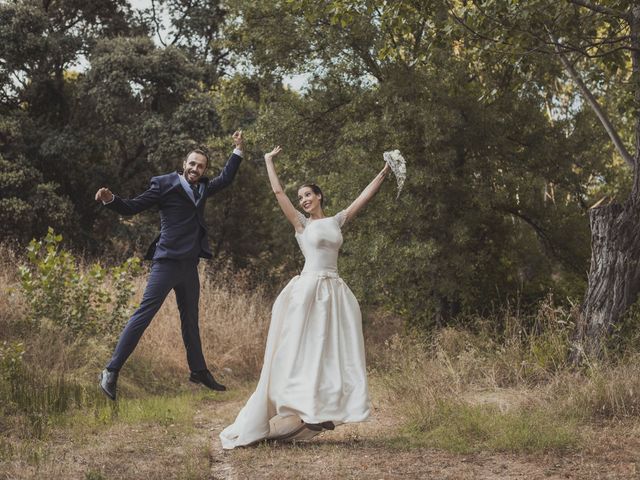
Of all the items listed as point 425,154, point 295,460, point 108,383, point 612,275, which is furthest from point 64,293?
point 612,275

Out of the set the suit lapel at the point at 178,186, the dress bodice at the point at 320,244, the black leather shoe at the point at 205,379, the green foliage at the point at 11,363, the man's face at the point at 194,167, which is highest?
the man's face at the point at 194,167

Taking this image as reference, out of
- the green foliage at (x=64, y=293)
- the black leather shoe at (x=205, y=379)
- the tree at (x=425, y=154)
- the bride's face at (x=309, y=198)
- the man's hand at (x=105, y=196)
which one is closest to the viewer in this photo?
the man's hand at (x=105, y=196)

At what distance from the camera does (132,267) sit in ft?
30.7

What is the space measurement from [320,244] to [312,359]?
0.92 metres

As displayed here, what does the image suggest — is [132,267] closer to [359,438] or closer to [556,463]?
[359,438]

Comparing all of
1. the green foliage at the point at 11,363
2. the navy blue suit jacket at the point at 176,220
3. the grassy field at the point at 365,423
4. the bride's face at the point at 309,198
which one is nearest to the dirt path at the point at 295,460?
the grassy field at the point at 365,423

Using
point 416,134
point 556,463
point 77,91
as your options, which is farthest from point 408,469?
point 77,91

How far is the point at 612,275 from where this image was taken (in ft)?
26.1

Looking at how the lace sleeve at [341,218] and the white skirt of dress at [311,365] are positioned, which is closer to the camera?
the white skirt of dress at [311,365]

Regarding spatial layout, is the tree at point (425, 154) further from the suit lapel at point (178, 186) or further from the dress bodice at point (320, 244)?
the suit lapel at point (178, 186)

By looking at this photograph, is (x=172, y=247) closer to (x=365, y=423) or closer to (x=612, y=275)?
(x=365, y=423)

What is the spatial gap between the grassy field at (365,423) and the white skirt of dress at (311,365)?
250mm

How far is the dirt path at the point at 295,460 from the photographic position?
4.89 m

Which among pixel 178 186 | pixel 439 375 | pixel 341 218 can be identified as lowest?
pixel 439 375
